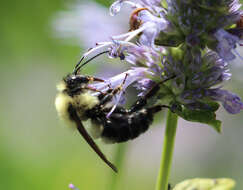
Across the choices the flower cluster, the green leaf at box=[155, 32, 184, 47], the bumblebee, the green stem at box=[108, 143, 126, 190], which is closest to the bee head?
the bumblebee

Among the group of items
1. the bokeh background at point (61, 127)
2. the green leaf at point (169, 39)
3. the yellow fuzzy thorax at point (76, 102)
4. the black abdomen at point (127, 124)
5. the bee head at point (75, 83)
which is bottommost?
the bokeh background at point (61, 127)

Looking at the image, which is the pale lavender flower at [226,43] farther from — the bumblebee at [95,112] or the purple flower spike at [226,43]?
the bumblebee at [95,112]

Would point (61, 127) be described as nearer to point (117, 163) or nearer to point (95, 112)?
point (117, 163)

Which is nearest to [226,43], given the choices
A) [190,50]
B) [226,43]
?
[226,43]

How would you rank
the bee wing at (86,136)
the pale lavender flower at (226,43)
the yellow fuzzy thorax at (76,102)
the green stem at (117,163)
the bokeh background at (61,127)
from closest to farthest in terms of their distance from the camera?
the pale lavender flower at (226,43) → the bee wing at (86,136) → the yellow fuzzy thorax at (76,102) → the green stem at (117,163) → the bokeh background at (61,127)

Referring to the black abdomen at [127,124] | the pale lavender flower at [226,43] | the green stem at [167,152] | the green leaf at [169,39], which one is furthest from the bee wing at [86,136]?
the pale lavender flower at [226,43]
